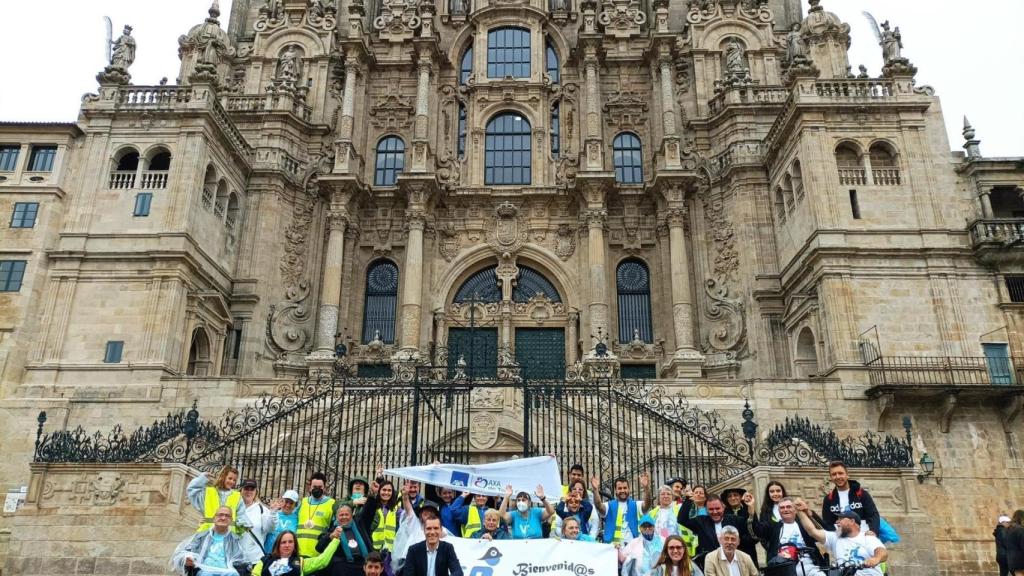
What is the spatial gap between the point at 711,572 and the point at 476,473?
13.6 ft

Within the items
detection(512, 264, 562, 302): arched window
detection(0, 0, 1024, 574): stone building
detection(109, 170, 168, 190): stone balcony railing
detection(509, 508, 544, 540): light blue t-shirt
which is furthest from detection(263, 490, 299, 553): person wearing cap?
detection(512, 264, 562, 302): arched window

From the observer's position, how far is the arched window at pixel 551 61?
32.6 m

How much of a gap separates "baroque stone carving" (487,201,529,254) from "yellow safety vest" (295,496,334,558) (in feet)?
67.1

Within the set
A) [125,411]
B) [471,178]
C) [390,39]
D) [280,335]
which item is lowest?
[125,411]

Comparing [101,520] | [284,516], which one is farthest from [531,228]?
[284,516]

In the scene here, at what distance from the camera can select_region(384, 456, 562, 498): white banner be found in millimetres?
10445

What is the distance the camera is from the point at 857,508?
8406mm

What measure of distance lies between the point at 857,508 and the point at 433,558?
480 centimetres

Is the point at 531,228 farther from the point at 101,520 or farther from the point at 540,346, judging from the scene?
the point at 101,520

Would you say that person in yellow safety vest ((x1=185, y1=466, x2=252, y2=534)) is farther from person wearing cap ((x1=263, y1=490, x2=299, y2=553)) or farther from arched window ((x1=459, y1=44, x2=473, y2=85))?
arched window ((x1=459, y1=44, x2=473, y2=85))

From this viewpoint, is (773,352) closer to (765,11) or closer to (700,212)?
(700,212)

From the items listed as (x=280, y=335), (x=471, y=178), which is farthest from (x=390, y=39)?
(x=280, y=335)

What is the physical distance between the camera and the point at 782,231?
25906mm

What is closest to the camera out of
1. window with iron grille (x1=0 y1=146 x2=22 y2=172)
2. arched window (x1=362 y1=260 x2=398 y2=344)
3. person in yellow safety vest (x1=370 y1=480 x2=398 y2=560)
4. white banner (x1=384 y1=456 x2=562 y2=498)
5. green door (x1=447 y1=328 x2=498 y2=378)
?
person in yellow safety vest (x1=370 y1=480 x2=398 y2=560)
